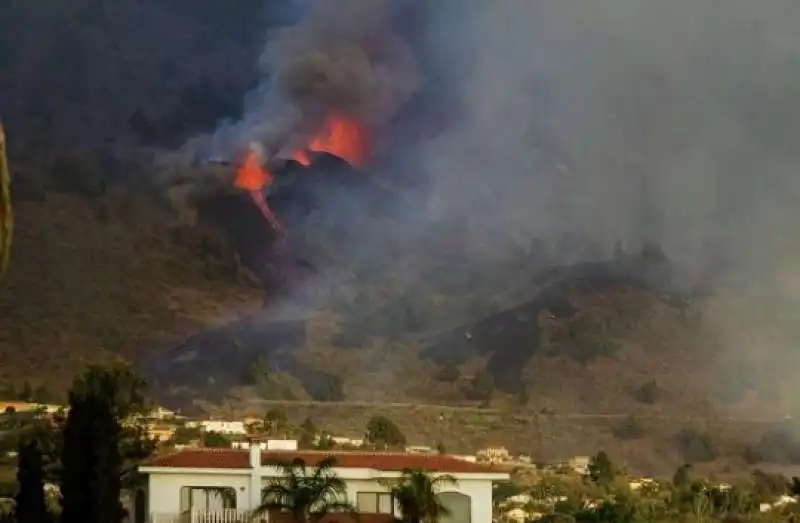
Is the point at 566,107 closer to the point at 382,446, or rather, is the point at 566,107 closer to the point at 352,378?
the point at 352,378

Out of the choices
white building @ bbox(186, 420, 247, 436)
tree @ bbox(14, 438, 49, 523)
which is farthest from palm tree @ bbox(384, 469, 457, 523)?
white building @ bbox(186, 420, 247, 436)

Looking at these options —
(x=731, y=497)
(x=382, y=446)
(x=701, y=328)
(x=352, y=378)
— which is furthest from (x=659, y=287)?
(x=731, y=497)

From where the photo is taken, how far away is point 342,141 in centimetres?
→ 5691

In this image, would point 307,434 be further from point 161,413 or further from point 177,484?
point 177,484

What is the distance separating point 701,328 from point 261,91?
22.5 metres

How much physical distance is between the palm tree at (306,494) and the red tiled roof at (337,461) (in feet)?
5.23

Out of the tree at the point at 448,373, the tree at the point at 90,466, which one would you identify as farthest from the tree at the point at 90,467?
the tree at the point at 448,373

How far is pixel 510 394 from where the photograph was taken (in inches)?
1986

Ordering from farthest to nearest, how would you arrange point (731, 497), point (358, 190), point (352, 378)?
point (358, 190)
point (352, 378)
point (731, 497)

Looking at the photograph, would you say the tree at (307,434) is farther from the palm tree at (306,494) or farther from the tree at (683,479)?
the palm tree at (306,494)

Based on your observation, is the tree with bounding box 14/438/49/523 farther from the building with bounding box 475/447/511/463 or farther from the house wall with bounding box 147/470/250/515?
the building with bounding box 475/447/511/463

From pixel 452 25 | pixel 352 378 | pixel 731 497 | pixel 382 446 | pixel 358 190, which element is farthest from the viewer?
pixel 358 190

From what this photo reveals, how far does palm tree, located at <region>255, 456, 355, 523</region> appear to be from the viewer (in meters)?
16.7

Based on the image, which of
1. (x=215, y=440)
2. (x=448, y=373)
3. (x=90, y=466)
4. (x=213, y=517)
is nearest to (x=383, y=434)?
(x=215, y=440)
